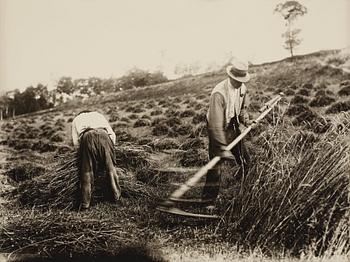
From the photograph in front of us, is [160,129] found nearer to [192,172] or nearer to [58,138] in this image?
[192,172]

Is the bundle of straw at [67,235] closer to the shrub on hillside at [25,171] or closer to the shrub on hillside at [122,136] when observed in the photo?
the shrub on hillside at [25,171]

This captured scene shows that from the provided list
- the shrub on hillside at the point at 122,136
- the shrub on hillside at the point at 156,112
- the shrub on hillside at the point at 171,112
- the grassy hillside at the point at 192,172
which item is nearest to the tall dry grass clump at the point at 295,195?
the grassy hillside at the point at 192,172

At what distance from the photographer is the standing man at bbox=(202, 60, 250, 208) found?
346 cm

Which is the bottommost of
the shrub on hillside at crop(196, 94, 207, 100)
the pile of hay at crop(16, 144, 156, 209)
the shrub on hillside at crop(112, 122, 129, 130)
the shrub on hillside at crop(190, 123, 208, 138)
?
the pile of hay at crop(16, 144, 156, 209)

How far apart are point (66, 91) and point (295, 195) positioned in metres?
1.83

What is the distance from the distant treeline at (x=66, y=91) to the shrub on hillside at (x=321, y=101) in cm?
105

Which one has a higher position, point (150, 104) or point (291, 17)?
point (291, 17)

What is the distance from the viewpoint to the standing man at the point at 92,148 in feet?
12.0

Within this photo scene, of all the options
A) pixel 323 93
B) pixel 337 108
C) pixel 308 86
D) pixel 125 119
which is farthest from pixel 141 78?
pixel 337 108

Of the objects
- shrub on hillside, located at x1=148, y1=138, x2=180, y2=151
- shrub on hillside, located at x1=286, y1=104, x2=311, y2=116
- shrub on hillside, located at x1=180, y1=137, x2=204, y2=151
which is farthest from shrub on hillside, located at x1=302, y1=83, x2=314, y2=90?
shrub on hillside, located at x1=148, y1=138, x2=180, y2=151

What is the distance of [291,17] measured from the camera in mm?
3670

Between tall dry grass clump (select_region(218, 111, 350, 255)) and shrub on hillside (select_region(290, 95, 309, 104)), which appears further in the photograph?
shrub on hillside (select_region(290, 95, 309, 104))

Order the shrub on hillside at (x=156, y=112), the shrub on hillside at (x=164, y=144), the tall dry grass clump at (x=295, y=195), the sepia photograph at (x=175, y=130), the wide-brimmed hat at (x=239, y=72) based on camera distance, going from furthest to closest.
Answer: the shrub on hillside at (x=156, y=112), the shrub on hillside at (x=164, y=144), the wide-brimmed hat at (x=239, y=72), the sepia photograph at (x=175, y=130), the tall dry grass clump at (x=295, y=195)

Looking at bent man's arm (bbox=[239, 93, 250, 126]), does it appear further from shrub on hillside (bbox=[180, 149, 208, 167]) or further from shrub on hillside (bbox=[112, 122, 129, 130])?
shrub on hillside (bbox=[112, 122, 129, 130])
